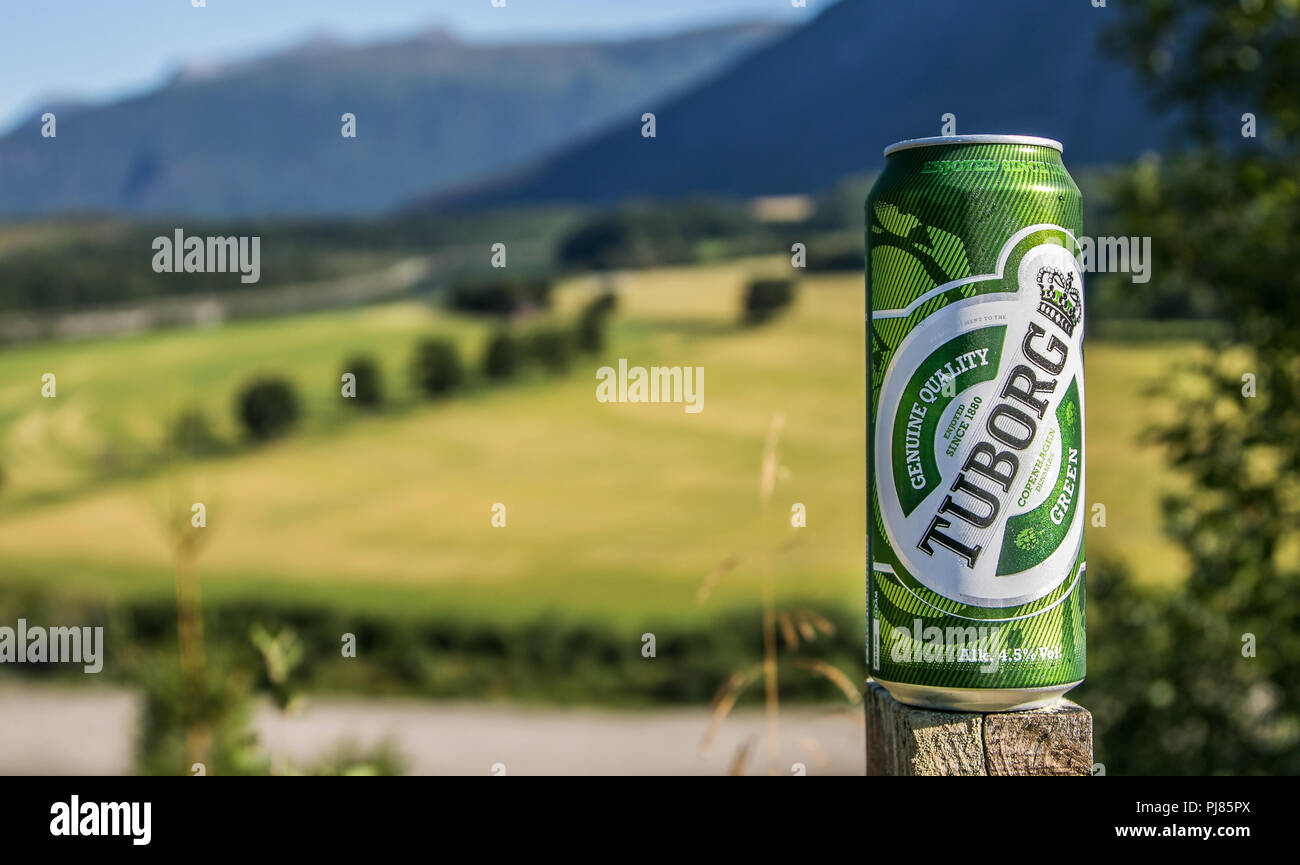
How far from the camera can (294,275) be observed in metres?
25.7

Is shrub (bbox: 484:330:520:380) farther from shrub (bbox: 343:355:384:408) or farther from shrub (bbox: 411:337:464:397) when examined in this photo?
shrub (bbox: 343:355:384:408)

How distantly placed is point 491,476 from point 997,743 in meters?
21.5

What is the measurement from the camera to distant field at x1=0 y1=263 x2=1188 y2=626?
20.6 metres

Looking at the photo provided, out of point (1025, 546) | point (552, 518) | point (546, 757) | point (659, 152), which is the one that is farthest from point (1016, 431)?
point (659, 152)

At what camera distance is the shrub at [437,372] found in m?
22.8

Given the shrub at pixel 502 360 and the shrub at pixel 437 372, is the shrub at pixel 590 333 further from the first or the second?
the shrub at pixel 437 372

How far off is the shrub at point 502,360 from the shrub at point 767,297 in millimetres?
4842

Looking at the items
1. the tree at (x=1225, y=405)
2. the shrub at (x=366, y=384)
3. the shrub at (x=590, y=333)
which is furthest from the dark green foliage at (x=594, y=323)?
the tree at (x=1225, y=405)

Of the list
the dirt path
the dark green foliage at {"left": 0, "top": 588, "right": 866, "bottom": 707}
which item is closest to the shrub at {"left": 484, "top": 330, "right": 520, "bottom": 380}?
the dark green foliage at {"left": 0, "top": 588, "right": 866, "bottom": 707}

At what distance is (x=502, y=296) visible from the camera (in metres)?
23.9

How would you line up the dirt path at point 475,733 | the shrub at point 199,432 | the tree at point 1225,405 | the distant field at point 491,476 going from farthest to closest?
the distant field at point 491,476, the dirt path at point 475,733, the shrub at point 199,432, the tree at point 1225,405

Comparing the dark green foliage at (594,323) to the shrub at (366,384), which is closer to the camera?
the shrub at (366,384)

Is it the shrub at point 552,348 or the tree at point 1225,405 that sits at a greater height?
the shrub at point 552,348
